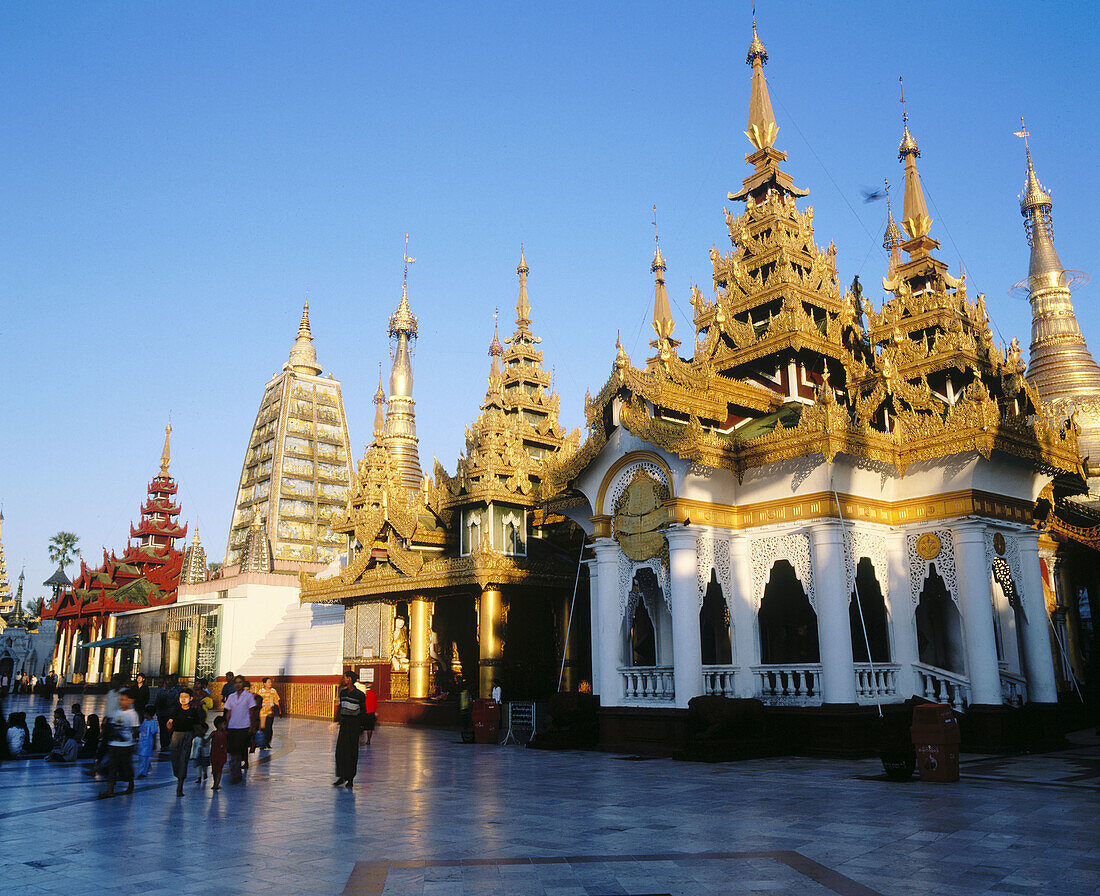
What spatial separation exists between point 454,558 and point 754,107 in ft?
53.5

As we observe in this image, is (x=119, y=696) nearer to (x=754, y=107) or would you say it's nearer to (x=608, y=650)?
(x=608, y=650)

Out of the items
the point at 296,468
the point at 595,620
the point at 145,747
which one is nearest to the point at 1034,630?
the point at 595,620

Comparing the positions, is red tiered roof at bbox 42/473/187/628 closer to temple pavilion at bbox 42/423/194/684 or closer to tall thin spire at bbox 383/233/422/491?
temple pavilion at bbox 42/423/194/684

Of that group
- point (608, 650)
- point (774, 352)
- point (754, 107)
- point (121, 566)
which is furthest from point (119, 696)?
point (121, 566)

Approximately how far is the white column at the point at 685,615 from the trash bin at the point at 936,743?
499 centimetres

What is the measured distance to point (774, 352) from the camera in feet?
67.7

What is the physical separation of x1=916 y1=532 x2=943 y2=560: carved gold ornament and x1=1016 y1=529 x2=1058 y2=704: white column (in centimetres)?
228

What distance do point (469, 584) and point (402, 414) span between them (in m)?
21.0

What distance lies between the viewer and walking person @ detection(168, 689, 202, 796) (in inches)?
491

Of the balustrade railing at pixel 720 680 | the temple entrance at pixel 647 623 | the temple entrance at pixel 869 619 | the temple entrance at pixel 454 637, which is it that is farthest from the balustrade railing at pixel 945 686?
the temple entrance at pixel 454 637

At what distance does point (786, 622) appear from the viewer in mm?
19797

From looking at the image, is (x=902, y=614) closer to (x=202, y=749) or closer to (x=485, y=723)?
(x=485, y=723)

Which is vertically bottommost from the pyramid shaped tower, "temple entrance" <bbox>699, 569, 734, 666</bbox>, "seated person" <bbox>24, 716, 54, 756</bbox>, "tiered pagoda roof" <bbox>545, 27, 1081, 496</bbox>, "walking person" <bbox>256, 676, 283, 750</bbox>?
"seated person" <bbox>24, 716, 54, 756</bbox>

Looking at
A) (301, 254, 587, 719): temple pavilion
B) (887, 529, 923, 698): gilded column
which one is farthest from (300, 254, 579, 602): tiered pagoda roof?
(887, 529, 923, 698): gilded column
